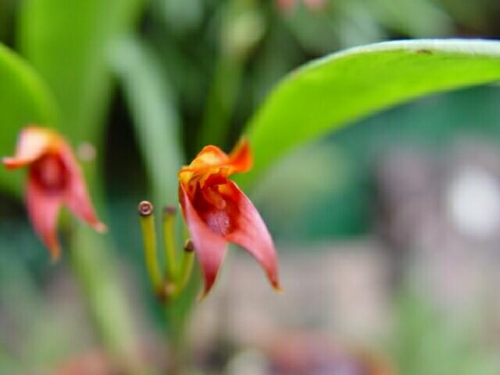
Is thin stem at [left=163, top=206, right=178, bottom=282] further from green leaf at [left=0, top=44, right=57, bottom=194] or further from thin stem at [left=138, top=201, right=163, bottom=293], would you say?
green leaf at [left=0, top=44, right=57, bottom=194]

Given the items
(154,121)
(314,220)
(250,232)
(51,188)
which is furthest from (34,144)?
(314,220)

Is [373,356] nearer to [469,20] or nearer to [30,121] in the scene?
[30,121]

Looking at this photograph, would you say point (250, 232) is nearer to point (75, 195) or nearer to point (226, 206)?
point (226, 206)

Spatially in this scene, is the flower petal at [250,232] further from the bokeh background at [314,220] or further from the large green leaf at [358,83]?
the bokeh background at [314,220]

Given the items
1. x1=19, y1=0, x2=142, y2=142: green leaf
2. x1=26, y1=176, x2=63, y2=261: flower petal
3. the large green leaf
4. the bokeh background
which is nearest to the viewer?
the large green leaf

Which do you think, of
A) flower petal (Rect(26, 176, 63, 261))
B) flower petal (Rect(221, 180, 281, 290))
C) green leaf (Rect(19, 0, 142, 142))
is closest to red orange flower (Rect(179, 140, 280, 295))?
flower petal (Rect(221, 180, 281, 290))

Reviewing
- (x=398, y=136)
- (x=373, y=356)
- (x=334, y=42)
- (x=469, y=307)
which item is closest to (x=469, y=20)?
(x=398, y=136)
